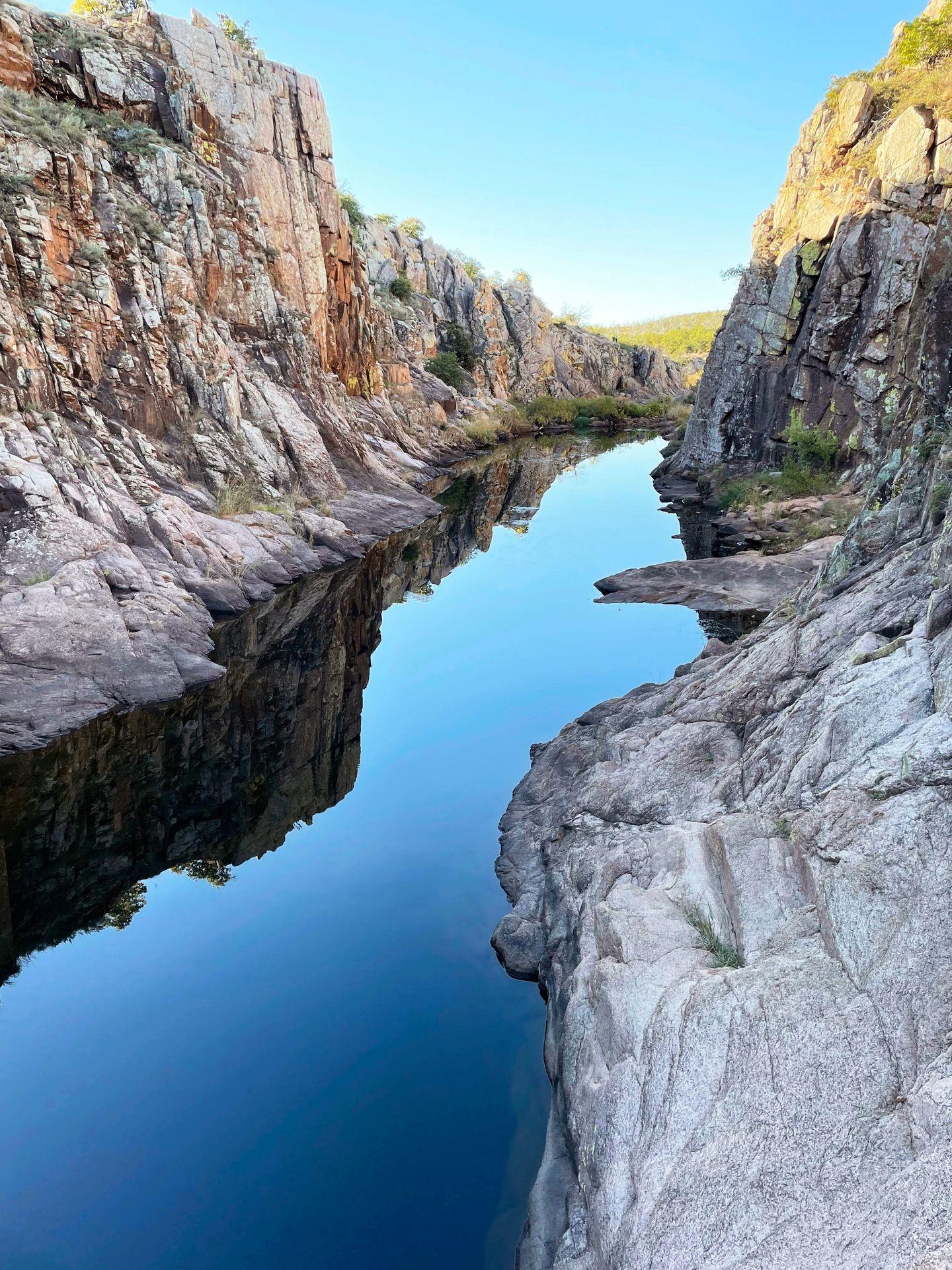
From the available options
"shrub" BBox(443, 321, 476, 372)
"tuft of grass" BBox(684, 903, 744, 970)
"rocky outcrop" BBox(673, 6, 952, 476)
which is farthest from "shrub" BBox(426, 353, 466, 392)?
"tuft of grass" BBox(684, 903, 744, 970)

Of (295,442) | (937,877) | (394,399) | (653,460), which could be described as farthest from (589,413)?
(937,877)

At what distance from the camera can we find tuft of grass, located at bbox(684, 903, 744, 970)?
567 centimetres

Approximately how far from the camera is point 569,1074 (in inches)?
247

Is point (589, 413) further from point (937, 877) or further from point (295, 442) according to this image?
point (937, 877)

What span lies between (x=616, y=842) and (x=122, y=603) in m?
11.6

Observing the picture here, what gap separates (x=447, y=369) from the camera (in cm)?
5769

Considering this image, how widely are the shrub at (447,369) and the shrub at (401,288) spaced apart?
4.79m

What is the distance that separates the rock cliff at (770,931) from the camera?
4039 millimetres

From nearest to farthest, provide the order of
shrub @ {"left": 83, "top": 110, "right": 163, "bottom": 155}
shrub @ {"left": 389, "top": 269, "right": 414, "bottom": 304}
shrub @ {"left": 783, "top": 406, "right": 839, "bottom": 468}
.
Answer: shrub @ {"left": 83, "top": 110, "right": 163, "bottom": 155} < shrub @ {"left": 783, "top": 406, "right": 839, "bottom": 468} < shrub @ {"left": 389, "top": 269, "right": 414, "bottom": 304}

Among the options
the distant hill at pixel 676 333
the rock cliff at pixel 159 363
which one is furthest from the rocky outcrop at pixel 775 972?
the distant hill at pixel 676 333

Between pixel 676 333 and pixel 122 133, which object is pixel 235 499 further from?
pixel 676 333

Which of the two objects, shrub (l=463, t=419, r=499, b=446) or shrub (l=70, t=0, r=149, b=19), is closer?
shrub (l=70, t=0, r=149, b=19)

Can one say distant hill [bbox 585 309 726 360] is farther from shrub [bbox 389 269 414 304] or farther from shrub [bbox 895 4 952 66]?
shrub [bbox 895 4 952 66]

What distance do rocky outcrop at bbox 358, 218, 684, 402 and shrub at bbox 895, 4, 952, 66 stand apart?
2971cm
